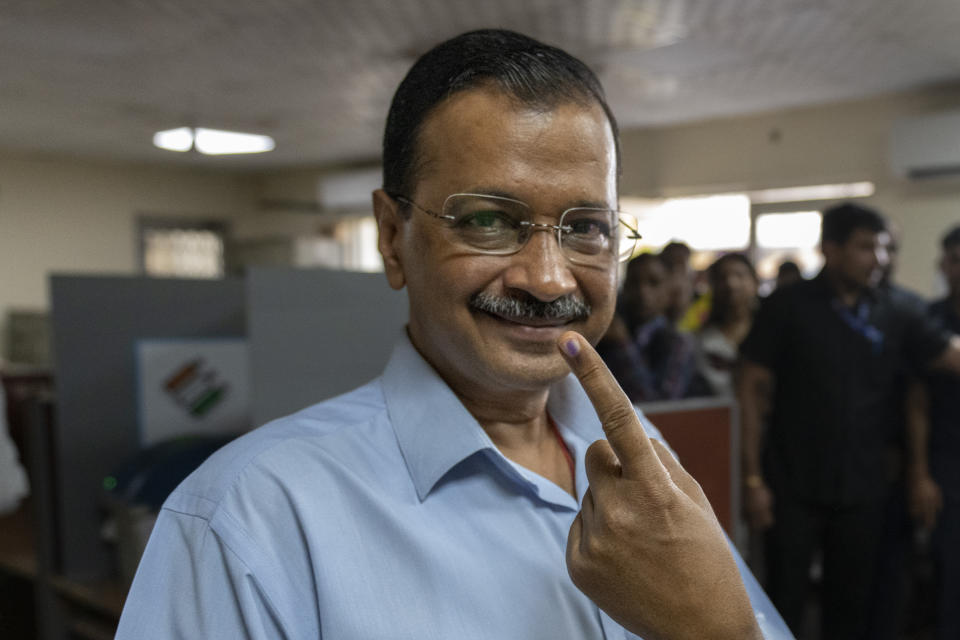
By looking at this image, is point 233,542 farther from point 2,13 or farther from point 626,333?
point 2,13

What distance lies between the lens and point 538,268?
0.79m

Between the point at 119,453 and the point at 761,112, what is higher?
the point at 761,112

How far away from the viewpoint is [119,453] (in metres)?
1.91

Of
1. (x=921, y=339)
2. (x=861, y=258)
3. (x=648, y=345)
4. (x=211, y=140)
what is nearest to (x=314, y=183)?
(x=211, y=140)

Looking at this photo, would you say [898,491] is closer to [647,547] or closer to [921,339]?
[921,339]

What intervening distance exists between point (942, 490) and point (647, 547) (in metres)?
2.48

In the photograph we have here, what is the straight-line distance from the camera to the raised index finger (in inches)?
25.2

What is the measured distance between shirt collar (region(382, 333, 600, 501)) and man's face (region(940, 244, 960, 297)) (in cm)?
264

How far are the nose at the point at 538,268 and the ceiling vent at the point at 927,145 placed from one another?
4962 millimetres

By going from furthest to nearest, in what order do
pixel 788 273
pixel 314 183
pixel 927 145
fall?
1. pixel 314 183
2. pixel 927 145
3. pixel 788 273

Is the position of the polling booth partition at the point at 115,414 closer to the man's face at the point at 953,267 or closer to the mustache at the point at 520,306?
the mustache at the point at 520,306

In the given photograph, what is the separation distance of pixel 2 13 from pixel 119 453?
258cm

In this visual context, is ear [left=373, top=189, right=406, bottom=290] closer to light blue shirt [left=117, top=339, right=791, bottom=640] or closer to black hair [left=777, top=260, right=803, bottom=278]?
light blue shirt [left=117, top=339, right=791, bottom=640]

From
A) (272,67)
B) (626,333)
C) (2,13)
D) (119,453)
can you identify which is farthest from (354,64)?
(119,453)
